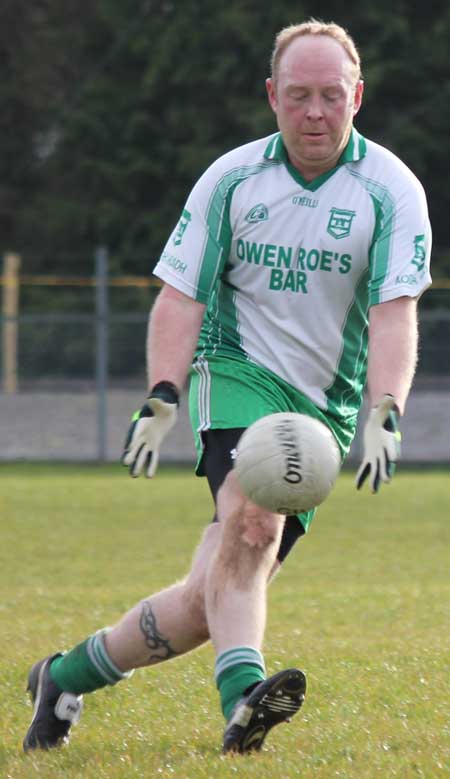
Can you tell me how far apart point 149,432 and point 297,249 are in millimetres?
747

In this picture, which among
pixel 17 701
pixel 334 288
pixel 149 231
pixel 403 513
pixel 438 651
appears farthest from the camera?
pixel 149 231

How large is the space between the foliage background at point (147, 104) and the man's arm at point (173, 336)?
29531mm

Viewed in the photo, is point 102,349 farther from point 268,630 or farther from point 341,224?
point 341,224

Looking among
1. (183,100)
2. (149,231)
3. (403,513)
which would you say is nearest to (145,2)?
(183,100)

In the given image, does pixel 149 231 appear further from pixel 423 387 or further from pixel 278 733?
pixel 278 733

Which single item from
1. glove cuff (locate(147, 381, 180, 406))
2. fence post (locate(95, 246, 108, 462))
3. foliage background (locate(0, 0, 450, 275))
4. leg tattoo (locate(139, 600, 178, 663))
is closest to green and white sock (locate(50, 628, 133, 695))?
leg tattoo (locate(139, 600, 178, 663))

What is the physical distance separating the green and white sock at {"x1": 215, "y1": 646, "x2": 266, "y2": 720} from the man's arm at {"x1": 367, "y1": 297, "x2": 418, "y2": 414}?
79 centimetres

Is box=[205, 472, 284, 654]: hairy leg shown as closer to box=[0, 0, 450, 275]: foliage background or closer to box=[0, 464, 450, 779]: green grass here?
box=[0, 464, 450, 779]: green grass

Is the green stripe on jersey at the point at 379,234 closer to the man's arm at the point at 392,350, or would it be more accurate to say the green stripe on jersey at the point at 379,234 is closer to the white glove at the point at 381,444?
the man's arm at the point at 392,350

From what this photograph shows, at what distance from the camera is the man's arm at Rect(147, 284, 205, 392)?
4594mm

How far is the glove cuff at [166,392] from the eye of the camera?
450 centimetres

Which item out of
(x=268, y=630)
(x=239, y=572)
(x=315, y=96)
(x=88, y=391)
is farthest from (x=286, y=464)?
(x=88, y=391)

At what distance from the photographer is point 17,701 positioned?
5.59 m

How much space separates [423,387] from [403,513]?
327 inches
